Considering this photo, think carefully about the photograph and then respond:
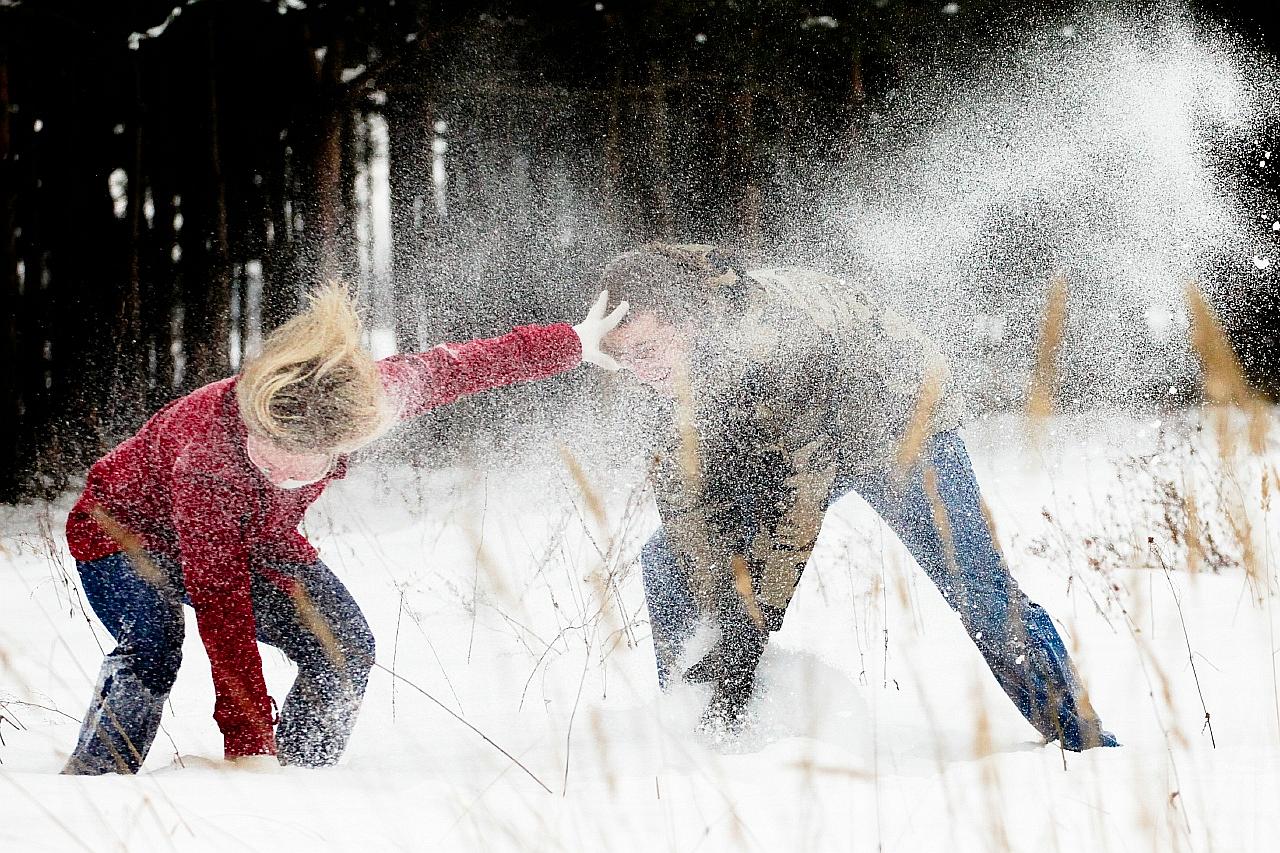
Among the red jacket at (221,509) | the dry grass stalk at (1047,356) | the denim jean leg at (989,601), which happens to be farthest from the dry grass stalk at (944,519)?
the red jacket at (221,509)

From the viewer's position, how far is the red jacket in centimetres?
176

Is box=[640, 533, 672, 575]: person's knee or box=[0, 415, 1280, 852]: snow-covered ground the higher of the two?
box=[640, 533, 672, 575]: person's knee

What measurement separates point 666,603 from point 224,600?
96 cm

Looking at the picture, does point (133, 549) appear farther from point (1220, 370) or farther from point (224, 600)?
point (1220, 370)

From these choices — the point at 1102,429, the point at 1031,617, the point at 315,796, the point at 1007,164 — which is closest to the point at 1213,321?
the point at 1031,617

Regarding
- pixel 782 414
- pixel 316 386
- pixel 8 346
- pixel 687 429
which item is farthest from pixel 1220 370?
pixel 8 346

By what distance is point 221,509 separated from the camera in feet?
5.91

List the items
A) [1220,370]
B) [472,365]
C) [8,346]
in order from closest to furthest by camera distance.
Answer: [1220,370] < [472,365] < [8,346]

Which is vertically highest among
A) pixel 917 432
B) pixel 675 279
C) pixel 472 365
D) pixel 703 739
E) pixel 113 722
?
pixel 675 279

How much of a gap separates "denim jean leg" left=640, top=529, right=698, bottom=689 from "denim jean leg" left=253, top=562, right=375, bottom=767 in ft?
2.12

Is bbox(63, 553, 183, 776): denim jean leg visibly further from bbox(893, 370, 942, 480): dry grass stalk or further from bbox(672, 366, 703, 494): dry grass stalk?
bbox(893, 370, 942, 480): dry grass stalk

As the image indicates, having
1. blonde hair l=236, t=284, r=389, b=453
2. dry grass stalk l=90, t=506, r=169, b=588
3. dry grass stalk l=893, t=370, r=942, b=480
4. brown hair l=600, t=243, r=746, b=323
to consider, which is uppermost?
brown hair l=600, t=243, r=746, b=323

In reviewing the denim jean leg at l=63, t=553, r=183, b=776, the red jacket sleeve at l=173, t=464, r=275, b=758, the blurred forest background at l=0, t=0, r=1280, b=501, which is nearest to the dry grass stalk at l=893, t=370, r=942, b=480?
the red jacket sleeve at l=173, t=464, r=275, b=758

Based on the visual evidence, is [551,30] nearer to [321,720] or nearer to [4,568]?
[4,568]
